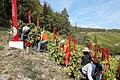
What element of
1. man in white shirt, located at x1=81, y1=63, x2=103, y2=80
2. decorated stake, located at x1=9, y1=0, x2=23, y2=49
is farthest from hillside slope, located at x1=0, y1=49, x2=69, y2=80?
man in white shirt, located at x1=81, y1=63, x2=103, y2=80

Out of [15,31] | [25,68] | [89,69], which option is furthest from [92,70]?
[15,31]

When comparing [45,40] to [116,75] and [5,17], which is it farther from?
[5,17]

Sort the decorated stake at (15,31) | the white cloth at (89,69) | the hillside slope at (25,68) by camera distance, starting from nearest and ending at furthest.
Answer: the white cloth at (89,69) < the hillside slope at (25,68) < the decorated stake at (15,31)

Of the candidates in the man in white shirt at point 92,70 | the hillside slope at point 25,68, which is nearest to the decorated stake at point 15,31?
the hillside slope at point 25,68

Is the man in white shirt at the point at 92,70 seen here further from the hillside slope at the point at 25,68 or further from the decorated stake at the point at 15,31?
the decorated stake at the point at 15,31

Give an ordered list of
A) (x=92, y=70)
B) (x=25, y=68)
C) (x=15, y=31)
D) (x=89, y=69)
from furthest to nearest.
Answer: (x=15, y=31)
(x=25, y=68)
(x=92, y=70)
(x=89, y=69)

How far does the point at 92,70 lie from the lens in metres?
11.7

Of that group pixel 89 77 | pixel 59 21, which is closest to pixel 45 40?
pixel 89 77

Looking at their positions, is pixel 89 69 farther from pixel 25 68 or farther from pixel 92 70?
pixel 25 68

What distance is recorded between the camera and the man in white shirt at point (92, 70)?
1155 cm

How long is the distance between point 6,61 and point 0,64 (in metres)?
0.42

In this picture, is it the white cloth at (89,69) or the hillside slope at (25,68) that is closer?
the white cloth at (89,69)

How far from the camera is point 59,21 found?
9975cm

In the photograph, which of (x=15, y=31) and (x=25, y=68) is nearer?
(x=25, y=68)
